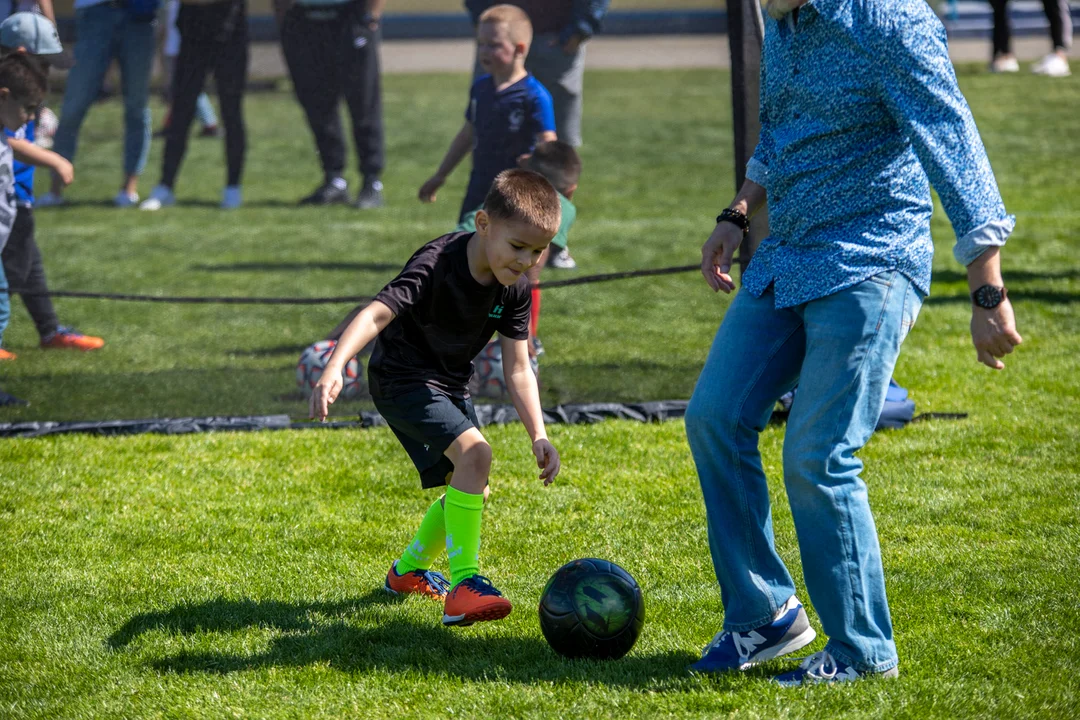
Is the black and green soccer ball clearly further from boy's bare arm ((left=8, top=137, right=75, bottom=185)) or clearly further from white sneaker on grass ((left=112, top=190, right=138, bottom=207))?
white sneaker on grass ((left=112, top=190, right=138, bottom=207))

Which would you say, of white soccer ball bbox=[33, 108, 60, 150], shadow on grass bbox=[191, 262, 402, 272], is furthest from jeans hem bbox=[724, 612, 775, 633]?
shadow on grass bbox=[191, 262, 402, 272]

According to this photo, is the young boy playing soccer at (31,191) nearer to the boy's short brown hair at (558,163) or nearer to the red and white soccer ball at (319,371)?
the red and white soccer ball at (319,371)

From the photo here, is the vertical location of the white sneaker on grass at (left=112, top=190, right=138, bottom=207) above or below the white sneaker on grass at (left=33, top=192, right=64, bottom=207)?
below

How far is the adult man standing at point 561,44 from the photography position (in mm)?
6621

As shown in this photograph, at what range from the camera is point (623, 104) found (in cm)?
791

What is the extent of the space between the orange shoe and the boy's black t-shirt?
13.0ft

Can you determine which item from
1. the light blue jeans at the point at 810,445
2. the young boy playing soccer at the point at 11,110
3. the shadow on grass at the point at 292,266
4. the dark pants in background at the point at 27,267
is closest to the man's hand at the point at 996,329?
the light blue jeans at the point at 810,445

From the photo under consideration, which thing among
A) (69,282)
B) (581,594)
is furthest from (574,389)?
(69,282)

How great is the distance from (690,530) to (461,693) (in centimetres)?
156

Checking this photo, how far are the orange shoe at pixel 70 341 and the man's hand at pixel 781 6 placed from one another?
17.6 feet

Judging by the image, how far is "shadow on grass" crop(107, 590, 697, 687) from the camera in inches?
134

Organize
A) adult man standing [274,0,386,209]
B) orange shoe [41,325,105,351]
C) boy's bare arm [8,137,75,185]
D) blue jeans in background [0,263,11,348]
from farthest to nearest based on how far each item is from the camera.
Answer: orange shoe [41,325,105,351] < adult man standing [274,0,386,209] < blue jeans in background [0,263,11,348] < boy's bare arm [8,137,75,185]

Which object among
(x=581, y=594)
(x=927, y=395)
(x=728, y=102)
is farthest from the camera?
(x=728, y=102)

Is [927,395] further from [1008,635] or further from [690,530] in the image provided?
[1008,635]
